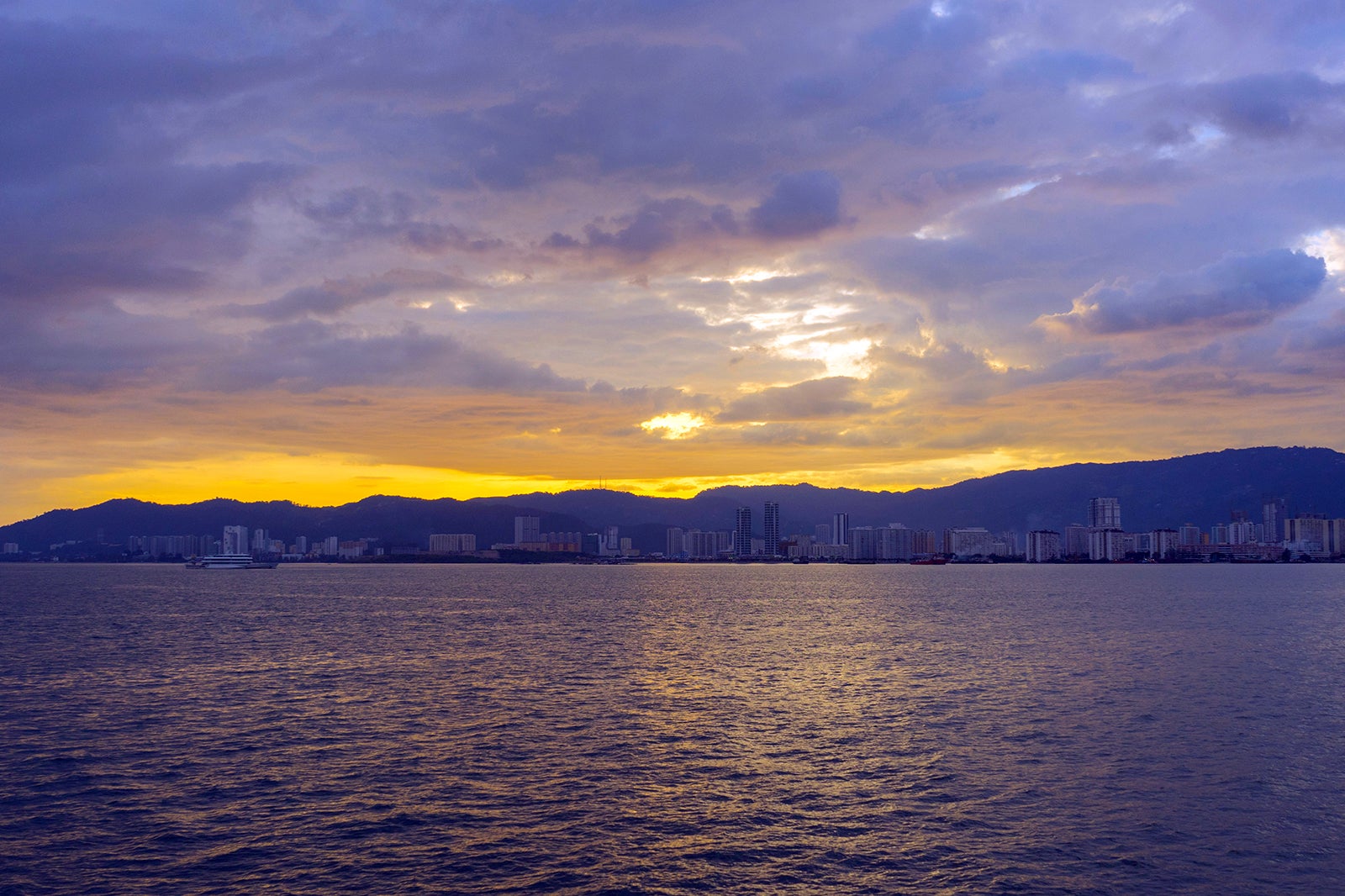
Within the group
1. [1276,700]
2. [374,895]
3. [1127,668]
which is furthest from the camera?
[1127,668]

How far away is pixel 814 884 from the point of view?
28.4m

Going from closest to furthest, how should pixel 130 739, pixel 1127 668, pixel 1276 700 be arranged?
1. pixel 130 739
2. pixel 1276 700
3. pixel 1127 668

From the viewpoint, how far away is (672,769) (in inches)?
1650

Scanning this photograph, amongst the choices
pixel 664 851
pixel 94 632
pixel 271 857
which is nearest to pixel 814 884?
pixel 664 851

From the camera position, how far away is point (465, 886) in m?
27.9

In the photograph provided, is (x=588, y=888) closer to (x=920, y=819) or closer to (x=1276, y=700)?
(x=920, y=819)

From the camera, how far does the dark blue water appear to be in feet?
97.8

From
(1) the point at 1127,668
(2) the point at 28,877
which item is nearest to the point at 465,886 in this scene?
(2) the point at 28,877

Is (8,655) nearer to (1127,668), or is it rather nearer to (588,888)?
(588,888)

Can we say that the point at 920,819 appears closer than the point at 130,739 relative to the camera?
Yes

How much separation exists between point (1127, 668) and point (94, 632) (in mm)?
107866

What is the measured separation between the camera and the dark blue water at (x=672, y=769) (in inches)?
1173

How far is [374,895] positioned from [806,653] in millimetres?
61837

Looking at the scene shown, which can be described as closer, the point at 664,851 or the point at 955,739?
the point at 664,851
